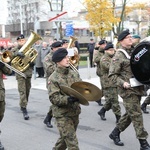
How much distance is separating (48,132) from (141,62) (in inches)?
106

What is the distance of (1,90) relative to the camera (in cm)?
577

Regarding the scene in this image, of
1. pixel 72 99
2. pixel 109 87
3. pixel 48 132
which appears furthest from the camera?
pixel 109 87

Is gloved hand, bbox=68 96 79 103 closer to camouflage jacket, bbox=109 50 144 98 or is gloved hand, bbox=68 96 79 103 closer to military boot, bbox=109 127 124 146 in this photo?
camouflage jacket, bbox=109 50 144 98

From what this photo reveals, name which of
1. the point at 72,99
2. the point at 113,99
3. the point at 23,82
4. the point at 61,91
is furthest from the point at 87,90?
the point at 23,82

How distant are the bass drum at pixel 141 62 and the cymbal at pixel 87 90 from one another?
1.05 meters

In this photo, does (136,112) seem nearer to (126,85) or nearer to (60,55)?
(126,85)

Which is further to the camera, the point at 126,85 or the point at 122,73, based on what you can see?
the point at 122,73

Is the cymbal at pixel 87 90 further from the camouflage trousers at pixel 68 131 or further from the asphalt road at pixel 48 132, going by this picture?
the asphalt road at pixel 48 132

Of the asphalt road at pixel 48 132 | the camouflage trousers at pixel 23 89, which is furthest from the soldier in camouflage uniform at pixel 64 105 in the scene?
the camouflage trousers at pixel 23 89

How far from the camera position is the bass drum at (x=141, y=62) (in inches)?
189

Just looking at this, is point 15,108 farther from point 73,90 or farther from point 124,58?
point 73,90

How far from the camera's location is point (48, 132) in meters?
6.77

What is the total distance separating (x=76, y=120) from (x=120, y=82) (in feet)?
3.57

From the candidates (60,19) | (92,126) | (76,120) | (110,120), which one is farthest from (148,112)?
(60,19)
